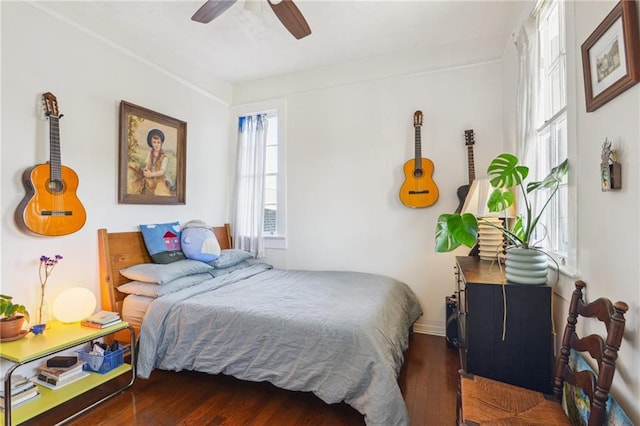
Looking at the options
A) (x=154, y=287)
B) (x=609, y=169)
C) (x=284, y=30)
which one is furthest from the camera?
(x=284, y=30)

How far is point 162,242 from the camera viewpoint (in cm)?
292

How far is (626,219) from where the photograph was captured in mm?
1016

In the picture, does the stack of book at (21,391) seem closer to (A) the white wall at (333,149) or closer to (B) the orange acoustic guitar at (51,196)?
(A) the white wall at (333,149)

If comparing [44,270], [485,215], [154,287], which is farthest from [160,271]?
[485,215]

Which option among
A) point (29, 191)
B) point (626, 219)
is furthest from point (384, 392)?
point (29, 191)

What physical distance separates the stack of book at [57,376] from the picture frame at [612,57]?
3.18m

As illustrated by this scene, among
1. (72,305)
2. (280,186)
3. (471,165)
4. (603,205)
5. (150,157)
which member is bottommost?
(72,305)

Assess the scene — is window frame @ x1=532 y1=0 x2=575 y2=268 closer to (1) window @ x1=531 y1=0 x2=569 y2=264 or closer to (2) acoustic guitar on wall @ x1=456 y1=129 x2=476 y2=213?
(1) window @ x1=531 y1=0 x2=569 y2=264

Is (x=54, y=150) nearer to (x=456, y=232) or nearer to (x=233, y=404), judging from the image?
(x=233, y=404)

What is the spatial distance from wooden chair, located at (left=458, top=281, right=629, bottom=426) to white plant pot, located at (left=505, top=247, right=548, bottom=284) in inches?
9.7

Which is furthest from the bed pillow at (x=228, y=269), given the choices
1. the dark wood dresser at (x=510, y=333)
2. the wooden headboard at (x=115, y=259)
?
the dark wood dresser at (x=510, y=333)

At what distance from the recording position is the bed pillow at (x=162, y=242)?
Result: 2.83m

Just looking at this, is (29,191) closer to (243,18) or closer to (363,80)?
(243,18)

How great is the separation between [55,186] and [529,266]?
120 inches
